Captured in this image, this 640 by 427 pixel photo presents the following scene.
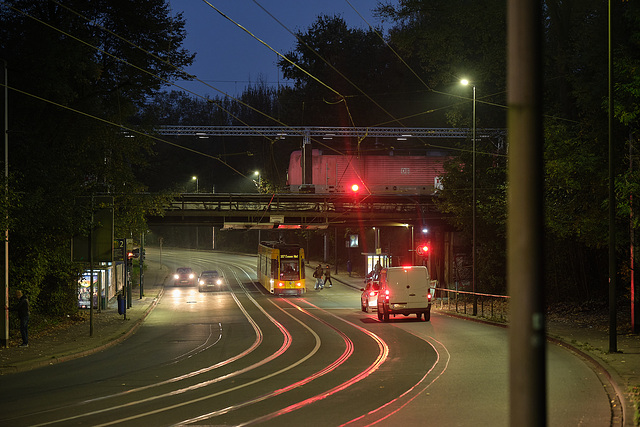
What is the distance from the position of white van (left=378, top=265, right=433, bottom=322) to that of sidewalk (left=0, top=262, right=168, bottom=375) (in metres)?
9.55

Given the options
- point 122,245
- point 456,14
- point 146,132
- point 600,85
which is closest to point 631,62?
point 600,85

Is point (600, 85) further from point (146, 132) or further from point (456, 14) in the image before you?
point (146, 132)

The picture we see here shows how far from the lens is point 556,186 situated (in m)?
25.3

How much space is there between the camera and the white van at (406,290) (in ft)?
84.2

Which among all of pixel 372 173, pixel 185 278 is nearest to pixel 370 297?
pixel 372 173

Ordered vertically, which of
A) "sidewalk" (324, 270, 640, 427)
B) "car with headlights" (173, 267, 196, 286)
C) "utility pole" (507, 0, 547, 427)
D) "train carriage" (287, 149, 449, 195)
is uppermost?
"train carriage" (287, 149, 449, 195)

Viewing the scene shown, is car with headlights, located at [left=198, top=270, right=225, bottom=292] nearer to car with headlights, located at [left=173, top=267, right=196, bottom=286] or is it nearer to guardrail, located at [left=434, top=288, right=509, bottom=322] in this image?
car with headlights, located at [left=173, top=267, right=196, bottom=286]

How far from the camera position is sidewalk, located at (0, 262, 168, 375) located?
16.8 meters

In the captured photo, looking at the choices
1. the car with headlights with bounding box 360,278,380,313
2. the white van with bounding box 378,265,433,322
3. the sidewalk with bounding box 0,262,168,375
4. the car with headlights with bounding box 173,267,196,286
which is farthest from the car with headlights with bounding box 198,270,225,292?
the white van with bounding box 378,265,433,322

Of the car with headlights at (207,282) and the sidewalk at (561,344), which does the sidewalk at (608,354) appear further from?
the car with headlights at (207,282)

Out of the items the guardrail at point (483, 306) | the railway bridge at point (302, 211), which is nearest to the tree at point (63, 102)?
the railway bridge at point (302, 211)

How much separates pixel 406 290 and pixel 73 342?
38.5 ft

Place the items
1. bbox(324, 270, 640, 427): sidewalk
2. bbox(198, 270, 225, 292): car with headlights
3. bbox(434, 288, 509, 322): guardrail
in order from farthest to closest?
bbox(198, 270, 225, 292): car with headlights, bbox(434, 288, 509, 322): guardrail, bbox(324, 270, 640, 427): sidewalk

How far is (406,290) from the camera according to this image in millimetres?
25688
